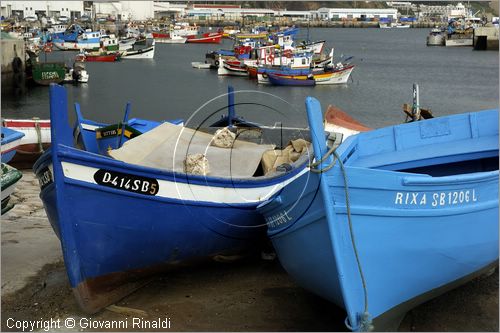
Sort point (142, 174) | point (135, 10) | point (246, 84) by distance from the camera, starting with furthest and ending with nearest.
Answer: point (135, 10), point (246, 84), point (142, 174)

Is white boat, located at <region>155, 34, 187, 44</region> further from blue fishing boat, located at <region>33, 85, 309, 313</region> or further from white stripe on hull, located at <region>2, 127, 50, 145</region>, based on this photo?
blue fishing boat, located at <region>33, 85, 309, 313</region>

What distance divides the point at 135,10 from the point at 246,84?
307 feet

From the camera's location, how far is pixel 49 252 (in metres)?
10.8

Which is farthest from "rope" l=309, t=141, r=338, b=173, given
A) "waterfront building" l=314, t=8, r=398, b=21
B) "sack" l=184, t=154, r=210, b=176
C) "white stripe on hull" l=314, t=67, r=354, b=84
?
"waterfront building" l=314, t=8, r=398, b=21

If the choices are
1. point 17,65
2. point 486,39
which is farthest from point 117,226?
point 486,39

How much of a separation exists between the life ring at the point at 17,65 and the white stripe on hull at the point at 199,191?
37.5 m

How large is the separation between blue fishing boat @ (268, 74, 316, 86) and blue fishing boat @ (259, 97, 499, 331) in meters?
34.4

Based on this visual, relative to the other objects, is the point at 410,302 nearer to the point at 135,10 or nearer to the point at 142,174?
the point at 142,174

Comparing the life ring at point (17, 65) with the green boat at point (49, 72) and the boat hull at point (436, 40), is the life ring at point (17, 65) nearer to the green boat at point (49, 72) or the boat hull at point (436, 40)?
the green boat at point (49, 72)

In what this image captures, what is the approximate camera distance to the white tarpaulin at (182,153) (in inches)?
394

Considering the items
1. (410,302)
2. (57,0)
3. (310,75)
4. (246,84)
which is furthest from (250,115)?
(57,0)

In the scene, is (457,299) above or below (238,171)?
below

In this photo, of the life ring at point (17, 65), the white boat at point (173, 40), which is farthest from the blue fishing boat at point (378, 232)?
the white boat at point (173, 40)

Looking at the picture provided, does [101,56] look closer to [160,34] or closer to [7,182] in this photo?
[160,34]
